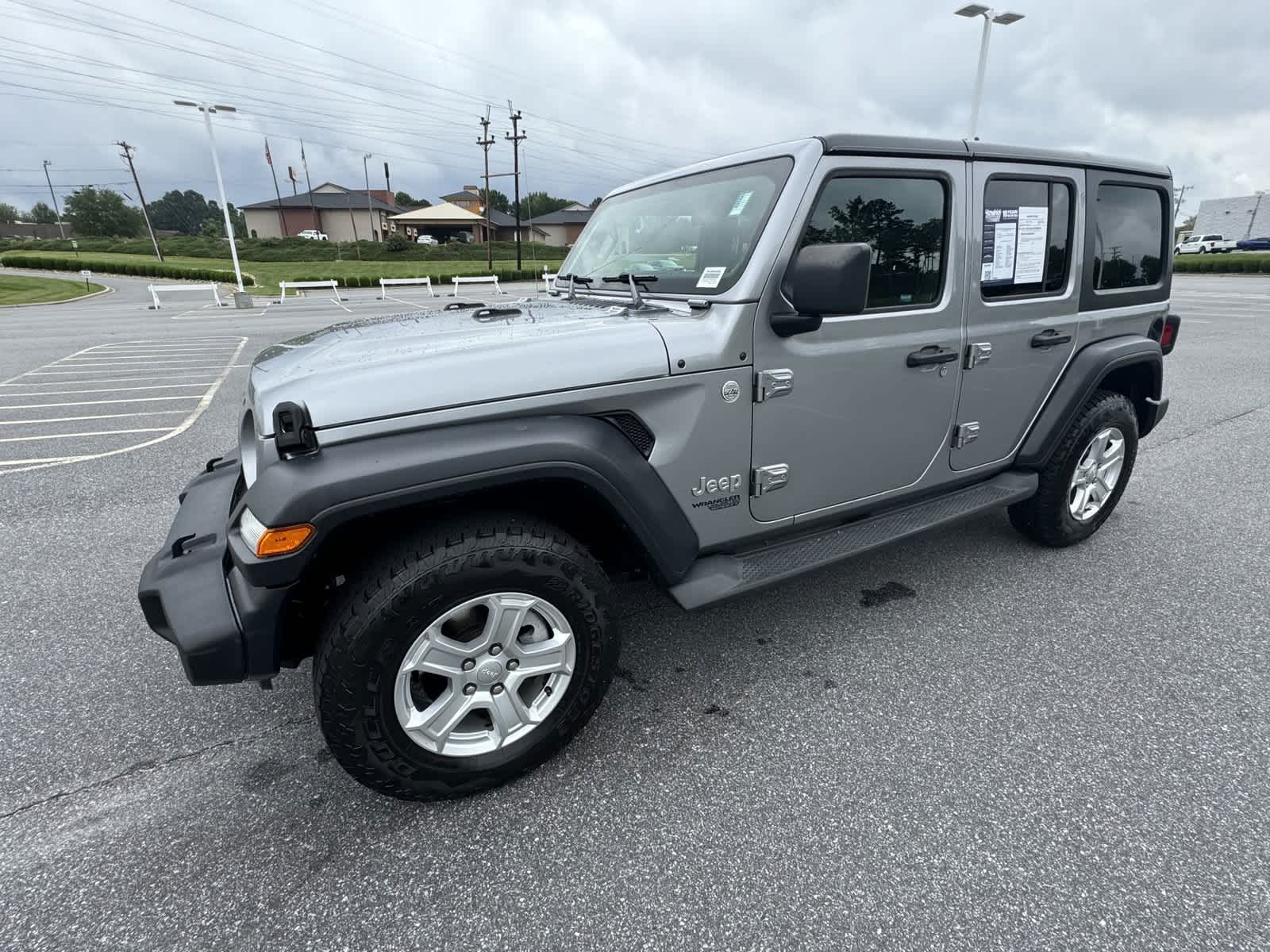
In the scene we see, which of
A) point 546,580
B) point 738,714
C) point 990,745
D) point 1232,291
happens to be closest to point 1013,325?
point 990,745


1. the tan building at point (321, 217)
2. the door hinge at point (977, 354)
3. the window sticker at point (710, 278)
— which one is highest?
the tan building at point (321, 217)

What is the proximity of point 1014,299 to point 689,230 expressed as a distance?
1497mm

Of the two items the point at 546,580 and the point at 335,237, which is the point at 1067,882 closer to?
the point at 546,580

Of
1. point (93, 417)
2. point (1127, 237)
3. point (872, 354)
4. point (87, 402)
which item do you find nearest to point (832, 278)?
point (872, 354)

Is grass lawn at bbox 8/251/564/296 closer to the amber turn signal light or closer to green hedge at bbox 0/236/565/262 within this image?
green hedge at bbox 0/236/565/262

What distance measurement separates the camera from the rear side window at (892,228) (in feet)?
7.57

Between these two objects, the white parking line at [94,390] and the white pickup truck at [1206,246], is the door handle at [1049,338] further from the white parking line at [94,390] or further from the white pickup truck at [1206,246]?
the white pickup truck at [1206,246]

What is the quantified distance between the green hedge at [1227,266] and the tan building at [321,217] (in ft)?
238

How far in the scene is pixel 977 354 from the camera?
276 centimetres

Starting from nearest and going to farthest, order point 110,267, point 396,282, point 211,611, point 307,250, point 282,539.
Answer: point 282,539 < point 211,611 < point 396,282 < point 110,267 < point 307,250

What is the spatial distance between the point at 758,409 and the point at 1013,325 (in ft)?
4.86

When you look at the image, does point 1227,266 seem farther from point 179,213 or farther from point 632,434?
point 179,213

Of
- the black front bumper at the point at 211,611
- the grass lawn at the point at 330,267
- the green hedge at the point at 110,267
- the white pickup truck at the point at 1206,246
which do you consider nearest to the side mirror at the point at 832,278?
the black front bumper at the point at 211,611

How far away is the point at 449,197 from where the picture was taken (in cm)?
10756
